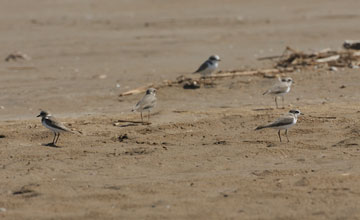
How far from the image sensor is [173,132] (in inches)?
500

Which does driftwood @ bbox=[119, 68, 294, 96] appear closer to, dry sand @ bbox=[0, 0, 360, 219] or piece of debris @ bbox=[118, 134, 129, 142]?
A: dry sand @ bbox=[0, 0, 360, 219]

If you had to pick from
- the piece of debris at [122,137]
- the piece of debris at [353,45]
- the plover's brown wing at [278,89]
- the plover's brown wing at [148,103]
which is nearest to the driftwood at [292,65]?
the piece of debris at [353,45]

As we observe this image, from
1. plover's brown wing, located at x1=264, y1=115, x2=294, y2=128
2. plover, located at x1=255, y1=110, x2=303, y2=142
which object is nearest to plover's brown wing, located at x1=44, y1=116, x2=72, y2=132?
plover, located at x1=255, y1=110, x2=303, y2=142

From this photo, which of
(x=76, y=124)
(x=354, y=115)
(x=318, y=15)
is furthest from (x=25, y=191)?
(x=318, y=15)

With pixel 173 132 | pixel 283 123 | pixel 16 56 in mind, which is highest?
pixel 16 56

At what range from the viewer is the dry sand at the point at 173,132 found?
30.9 feet

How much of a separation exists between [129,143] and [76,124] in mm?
1599

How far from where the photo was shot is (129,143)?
39.6ft

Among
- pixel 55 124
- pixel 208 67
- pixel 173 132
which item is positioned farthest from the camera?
pixel 208 67

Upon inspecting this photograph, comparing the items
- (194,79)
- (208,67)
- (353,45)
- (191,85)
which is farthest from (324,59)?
(191,85)

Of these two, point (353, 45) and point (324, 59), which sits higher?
point (353, 45)

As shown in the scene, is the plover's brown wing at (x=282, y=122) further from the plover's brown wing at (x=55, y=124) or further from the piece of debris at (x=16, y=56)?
the piece of debris at (x=16, y=56)

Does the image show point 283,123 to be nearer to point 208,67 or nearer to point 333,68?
point 208,67

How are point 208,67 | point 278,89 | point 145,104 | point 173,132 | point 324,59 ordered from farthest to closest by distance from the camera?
1. point 324,59
2. point 208,67
3. point 278,89
4. point 145,104
5. point 173,132
